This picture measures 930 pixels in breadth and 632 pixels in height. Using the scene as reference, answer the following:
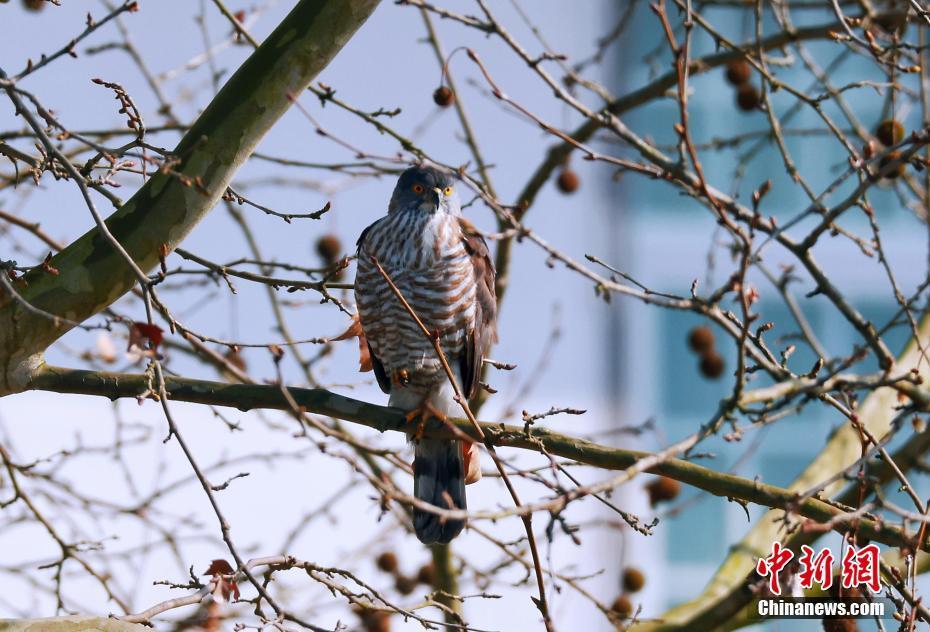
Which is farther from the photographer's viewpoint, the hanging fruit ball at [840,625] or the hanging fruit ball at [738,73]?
the hanging fruit ball at [738,73]

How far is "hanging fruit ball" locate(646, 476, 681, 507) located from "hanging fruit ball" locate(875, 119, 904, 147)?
174 centimetres

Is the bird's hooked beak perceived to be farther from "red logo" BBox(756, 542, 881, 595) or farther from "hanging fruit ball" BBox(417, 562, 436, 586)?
"hanging fruit ball" BBox(417, 562, 436, 586)

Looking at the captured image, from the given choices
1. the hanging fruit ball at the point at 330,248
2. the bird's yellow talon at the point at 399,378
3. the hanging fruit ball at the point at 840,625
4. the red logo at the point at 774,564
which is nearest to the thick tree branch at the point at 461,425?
the hanging fruit ball at the point at 840,625

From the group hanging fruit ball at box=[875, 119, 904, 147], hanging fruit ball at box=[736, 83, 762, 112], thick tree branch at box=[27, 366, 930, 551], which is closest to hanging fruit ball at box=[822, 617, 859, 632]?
thick tree branch at box=[27, 366, 930, 551]

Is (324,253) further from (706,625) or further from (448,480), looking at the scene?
(706,625)

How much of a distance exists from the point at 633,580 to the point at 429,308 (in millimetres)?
A: 1950

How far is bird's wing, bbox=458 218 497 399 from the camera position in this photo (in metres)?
3.93

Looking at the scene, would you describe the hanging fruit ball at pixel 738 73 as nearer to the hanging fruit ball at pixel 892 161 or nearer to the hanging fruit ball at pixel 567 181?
the hanging fruit ball at pixel 567 181

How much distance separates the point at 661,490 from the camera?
489 cm

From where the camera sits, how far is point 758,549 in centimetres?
407

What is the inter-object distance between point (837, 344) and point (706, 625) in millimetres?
7647

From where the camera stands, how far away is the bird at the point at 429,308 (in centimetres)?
382

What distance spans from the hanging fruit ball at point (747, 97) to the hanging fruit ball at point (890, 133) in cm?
83

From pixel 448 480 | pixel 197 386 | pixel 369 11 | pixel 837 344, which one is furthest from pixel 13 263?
pixel 837 344
